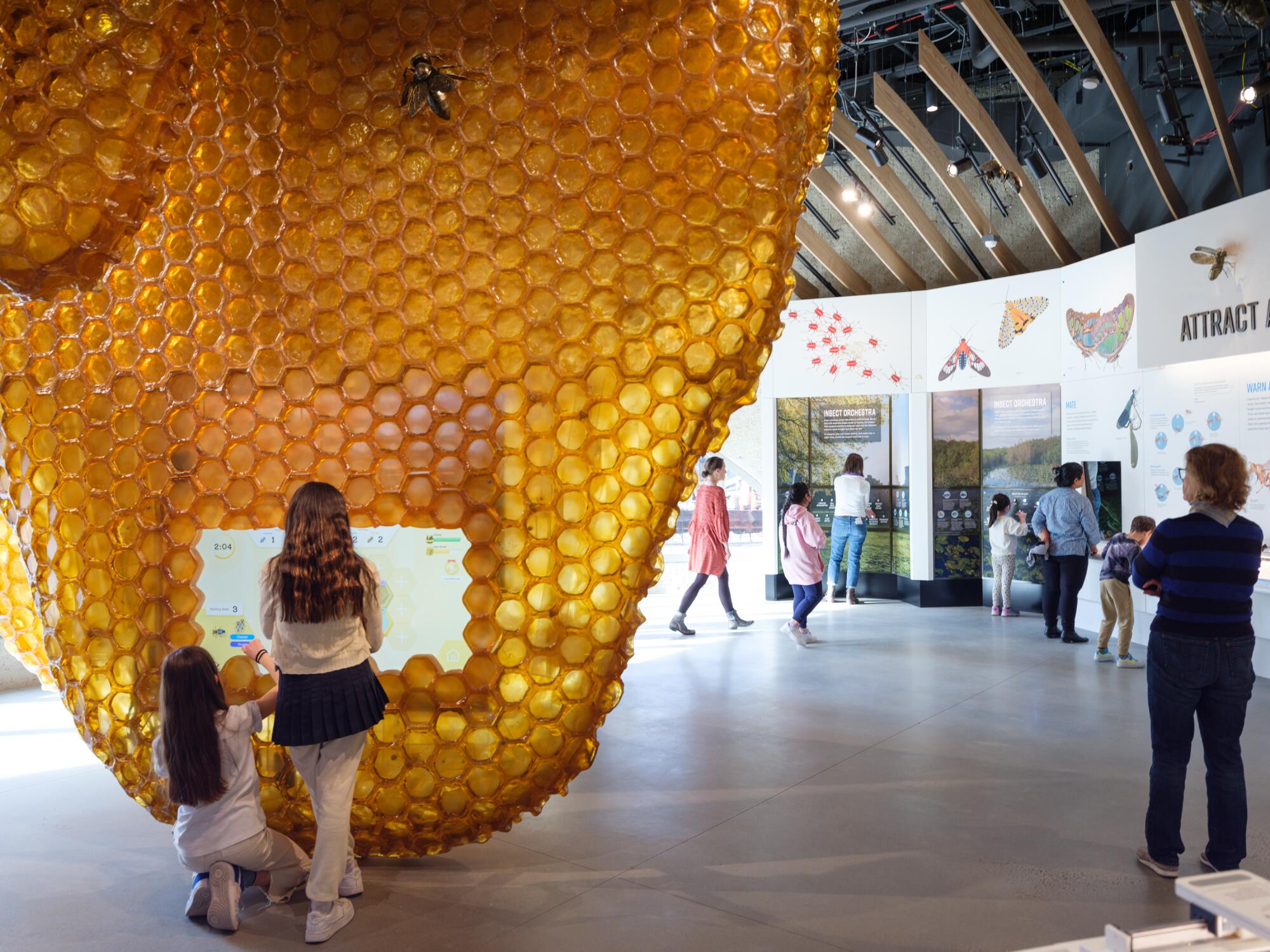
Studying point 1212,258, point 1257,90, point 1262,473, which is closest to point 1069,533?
point 1262,473

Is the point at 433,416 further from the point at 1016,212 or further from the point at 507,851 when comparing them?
the point at 1016,212

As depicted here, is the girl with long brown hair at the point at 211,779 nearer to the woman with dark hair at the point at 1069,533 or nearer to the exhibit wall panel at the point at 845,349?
the woman with dark hair at the point at 1069,533

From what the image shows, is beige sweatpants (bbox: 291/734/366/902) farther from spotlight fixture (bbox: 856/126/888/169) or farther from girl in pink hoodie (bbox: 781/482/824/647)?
spotlight fixture (bbox: 856/126/888/169)

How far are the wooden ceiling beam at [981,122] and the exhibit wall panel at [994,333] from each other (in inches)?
16.4

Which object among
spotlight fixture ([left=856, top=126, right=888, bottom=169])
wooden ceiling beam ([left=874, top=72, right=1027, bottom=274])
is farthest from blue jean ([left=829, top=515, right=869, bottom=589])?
spotlight fixture ([left=856, top=126, right=888, bottom=169])

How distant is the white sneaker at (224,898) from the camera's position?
9.32 feet

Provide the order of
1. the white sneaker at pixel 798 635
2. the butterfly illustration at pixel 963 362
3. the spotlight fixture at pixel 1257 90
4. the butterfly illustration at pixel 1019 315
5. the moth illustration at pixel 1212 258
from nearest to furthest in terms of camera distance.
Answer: the spotlight fixture at pixel 1257 90, the moth illustration at pixel 1212 258, the white sneaker at pixel 798 635, the butterfly illustration at pixel 1019 315, the butterfly illustration at pixel 963 362

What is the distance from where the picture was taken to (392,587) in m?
3.07

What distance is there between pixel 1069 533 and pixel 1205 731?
4.38 metres

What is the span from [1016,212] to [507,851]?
863 centimetres

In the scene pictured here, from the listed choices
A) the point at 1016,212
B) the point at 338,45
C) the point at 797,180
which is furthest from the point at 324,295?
the point at 1016,212

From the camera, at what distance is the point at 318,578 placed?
2.72 m

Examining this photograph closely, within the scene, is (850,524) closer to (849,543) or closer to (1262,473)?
(849,543)

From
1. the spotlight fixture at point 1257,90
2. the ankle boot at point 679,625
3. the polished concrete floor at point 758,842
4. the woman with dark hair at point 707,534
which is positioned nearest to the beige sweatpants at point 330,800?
the polished concrete floor at point 758,842
